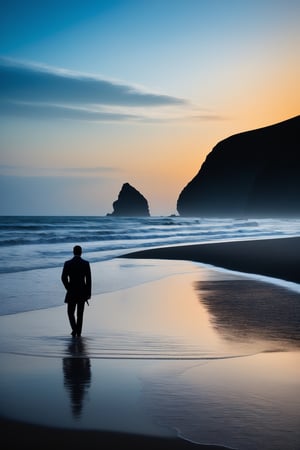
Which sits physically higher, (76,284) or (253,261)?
(76,284)

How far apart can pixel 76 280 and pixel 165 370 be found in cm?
288

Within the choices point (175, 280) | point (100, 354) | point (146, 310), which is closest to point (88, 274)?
point (100, 354)

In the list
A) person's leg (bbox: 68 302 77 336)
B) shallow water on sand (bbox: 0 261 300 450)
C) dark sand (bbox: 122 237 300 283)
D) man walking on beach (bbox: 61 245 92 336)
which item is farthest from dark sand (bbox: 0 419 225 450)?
dark sand (bbox: 122 237 300 283)

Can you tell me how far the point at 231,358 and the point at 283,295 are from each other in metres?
6.34

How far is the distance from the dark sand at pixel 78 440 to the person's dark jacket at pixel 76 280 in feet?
14.4

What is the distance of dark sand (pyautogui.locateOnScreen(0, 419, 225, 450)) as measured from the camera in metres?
4.31

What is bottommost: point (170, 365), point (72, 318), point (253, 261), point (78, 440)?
point (253, 261)

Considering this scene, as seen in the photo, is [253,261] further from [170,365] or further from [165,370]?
[165,370]

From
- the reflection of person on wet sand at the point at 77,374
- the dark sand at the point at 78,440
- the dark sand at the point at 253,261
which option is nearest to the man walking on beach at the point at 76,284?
the reflection of person on wet sand at the point at 77,374

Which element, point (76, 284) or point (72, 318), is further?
point (76, 284)

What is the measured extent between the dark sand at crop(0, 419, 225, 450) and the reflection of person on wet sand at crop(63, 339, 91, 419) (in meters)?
0.43

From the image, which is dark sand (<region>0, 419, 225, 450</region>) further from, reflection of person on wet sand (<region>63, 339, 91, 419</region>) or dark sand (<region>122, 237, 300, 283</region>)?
dark sand (<region>122, 237, 300, 283</region>)

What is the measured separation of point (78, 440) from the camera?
14.5 feet

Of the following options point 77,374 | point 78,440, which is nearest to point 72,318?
point 77,374
